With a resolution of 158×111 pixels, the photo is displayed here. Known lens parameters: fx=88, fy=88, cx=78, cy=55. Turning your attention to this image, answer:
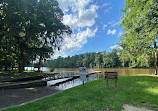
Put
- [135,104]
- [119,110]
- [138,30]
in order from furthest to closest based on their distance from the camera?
[138,30]
[135,104]
[119,110]

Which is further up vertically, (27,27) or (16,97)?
(27,27)

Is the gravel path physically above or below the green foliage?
Answer: below

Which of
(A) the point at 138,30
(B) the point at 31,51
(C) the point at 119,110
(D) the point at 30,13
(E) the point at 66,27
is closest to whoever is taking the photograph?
(C) the point at 119,110

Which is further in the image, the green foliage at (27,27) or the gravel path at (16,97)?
the green foliage at (27,27)

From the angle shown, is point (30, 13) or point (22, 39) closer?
point (30, 13)

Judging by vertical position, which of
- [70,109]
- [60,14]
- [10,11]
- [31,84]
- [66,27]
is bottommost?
[31,84]

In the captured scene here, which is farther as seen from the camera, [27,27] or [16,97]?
[27,27]

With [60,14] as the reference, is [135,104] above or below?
below

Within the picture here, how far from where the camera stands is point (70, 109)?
318 cm

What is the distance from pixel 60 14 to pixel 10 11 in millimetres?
12325

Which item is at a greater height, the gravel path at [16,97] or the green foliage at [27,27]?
the green foliage at [27,27]

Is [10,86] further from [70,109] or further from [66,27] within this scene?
[66,27]

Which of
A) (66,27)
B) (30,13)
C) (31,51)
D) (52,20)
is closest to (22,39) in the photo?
(31,51)

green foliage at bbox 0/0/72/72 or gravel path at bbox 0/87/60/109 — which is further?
green foliage at bbox 0/0/72/72
